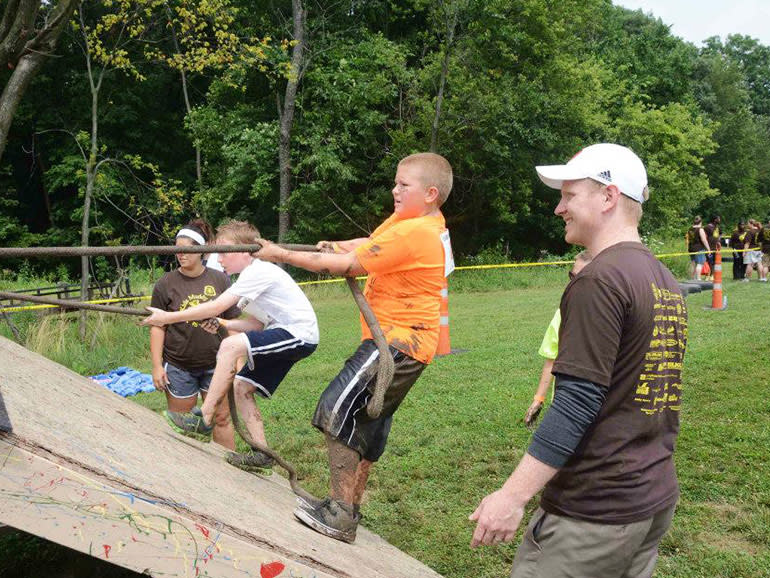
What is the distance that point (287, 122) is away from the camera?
24.5 metres

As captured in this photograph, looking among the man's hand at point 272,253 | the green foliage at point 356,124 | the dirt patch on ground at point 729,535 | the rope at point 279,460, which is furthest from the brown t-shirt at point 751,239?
the man's hand at point 272,253

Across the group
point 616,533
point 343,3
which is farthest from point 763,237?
point 616,533

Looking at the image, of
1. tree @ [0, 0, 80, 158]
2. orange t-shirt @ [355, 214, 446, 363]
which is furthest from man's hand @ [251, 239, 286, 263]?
tree @ [0, 0, 80, 158]

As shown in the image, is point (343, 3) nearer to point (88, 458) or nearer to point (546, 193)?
point (546, 193)

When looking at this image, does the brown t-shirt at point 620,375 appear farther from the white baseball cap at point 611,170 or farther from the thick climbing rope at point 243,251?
the thick climbing rope at point 243,251

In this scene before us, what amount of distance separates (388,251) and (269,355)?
1.36m

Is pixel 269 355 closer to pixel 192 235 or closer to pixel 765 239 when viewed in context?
pixel 192 235

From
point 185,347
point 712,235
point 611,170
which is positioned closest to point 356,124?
point 712,235

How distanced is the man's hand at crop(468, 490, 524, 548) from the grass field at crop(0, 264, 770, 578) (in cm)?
201

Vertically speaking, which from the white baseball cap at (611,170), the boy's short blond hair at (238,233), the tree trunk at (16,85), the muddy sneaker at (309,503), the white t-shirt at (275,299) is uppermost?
the tree trunk at (16,85)

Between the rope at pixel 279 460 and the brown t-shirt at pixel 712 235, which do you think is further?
the brown t-shirt at pixel 712 235

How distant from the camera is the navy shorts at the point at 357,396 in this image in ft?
11.0

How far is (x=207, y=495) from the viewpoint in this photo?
2822 millimetres

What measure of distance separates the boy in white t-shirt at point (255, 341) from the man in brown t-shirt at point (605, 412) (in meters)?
2.37
